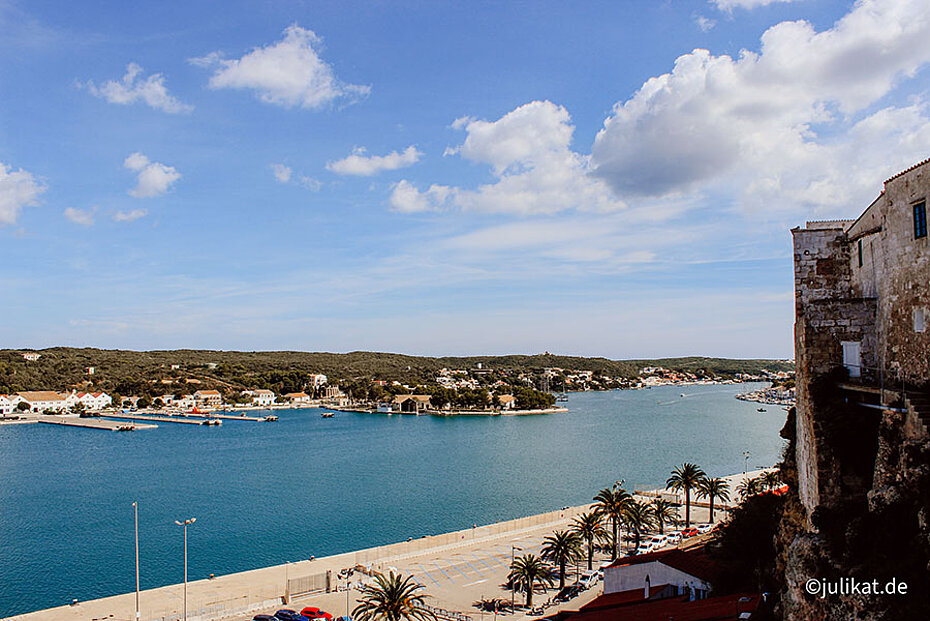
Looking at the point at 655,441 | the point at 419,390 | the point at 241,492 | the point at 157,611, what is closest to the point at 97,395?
the point at 419,390

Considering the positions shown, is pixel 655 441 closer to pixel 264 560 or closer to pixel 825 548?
pixel 264 560

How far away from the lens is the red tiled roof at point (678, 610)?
50.3 feet

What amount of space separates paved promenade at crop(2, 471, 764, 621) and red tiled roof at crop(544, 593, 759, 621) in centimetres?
697

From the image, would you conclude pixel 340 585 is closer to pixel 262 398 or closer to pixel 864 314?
pixel 864 314

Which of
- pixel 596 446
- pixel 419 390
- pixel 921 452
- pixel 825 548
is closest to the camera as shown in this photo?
pixel 921 452

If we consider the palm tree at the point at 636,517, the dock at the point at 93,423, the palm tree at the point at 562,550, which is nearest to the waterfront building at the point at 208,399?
the dock at the point at 93,423

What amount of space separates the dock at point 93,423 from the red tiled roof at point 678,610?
109336mm

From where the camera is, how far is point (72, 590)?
32438 millimetres

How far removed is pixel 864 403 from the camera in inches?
533

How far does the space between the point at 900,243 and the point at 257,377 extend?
187356 millimetres

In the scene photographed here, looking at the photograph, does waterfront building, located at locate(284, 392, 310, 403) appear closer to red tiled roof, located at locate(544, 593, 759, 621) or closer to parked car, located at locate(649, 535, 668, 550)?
parked car, located at locate(649, 535, 668, 550)

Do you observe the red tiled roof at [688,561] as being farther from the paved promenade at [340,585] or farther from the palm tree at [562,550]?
the palm tree at [562,550]

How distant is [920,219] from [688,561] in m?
13.5

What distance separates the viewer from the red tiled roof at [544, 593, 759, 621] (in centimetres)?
1534
